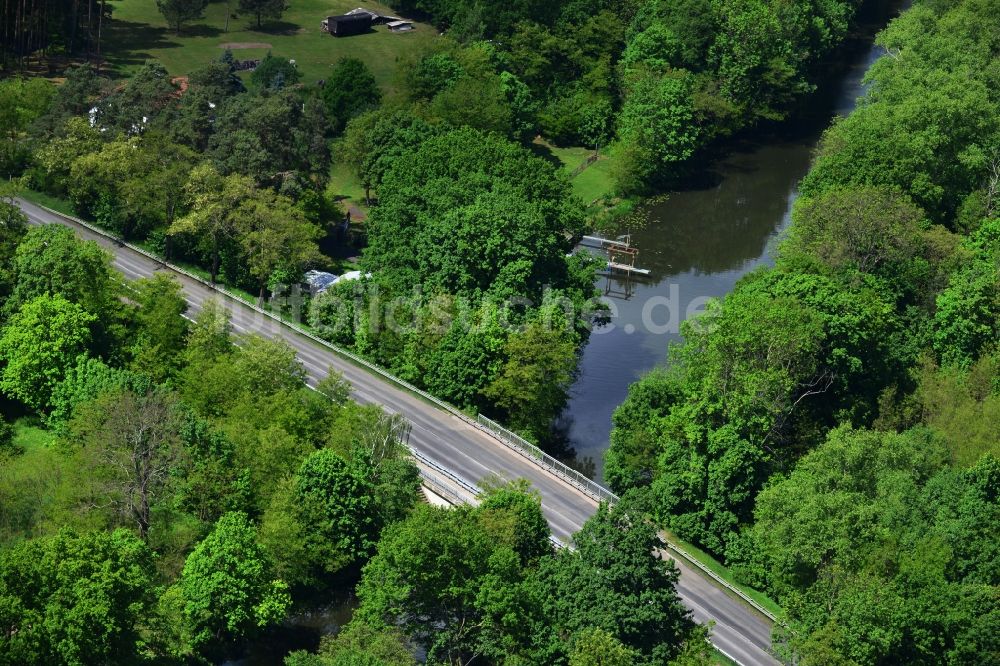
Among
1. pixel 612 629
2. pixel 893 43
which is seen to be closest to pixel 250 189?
pixel 612 629

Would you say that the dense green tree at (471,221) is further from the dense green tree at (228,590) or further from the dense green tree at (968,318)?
the dense green tree at (228,590)

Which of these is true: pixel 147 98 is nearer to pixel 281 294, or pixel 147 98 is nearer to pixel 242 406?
pixel 281 294

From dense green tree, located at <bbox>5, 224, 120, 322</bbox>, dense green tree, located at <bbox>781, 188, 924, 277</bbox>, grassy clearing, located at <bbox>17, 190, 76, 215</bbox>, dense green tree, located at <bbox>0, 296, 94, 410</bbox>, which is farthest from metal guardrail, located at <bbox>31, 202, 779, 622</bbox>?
dense green tree, located at <bbox>781, 188, 924, 277</bbox>

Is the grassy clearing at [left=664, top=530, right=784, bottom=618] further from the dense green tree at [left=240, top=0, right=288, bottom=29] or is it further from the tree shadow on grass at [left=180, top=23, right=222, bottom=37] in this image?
the dense green tree at [left=240, top=0, right=288, bottom=29]

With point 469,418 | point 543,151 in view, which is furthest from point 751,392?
point 543,151

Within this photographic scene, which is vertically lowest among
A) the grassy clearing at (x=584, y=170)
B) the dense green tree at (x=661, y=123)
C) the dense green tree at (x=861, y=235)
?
the grassy clearing at (x=584, y=170)

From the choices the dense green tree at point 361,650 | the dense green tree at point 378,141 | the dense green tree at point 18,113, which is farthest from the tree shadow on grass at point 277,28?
the dense green tree at point 361,650

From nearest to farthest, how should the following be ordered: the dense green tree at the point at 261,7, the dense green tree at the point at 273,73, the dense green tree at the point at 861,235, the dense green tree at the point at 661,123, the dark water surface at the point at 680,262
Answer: the dark water surface at the point at 680,262, the dense green tree at the point at 861,235, the dense green tree at the point at 661,123, the dense green tree at the point at 273,73, the dense green tree at the point at 261,7

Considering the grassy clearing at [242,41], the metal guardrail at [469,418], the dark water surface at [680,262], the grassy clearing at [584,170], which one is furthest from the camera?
the grassy clearing at [242,41]
